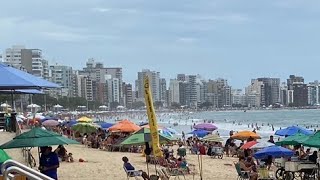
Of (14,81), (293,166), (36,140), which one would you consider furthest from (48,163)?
(293,166)

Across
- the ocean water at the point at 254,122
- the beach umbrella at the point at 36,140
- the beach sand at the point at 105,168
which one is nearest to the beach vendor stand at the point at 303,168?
the beach sand at the point at 105,168

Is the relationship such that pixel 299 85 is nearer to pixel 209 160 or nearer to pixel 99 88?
pixel 99 88

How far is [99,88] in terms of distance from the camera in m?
186

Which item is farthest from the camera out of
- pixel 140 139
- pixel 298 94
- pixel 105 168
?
pixel 298 94

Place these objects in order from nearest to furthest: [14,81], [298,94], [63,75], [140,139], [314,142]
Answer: [14,81] → [314,142] → [140,139] → [63,75] → [298,94]

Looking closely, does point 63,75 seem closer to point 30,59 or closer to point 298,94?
point 30,59

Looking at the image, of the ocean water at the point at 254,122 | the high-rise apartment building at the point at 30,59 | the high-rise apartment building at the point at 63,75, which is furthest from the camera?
the high-rise apartment building at the point at 63,75

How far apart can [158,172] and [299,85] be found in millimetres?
181058

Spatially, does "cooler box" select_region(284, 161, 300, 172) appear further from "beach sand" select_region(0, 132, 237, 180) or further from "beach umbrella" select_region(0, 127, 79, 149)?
"beach umbrella" select_region(0, 127, 79, 149)

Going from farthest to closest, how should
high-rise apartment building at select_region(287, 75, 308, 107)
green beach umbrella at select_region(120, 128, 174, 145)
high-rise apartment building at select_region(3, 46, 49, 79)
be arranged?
1. high-rise apartment building at select_region(287, 75, 308, 107)
2. high-rise apartment building at select_region(3, 46, 49, 79)
3. green beach umbrella at select_region(120, 128, 174, 145)

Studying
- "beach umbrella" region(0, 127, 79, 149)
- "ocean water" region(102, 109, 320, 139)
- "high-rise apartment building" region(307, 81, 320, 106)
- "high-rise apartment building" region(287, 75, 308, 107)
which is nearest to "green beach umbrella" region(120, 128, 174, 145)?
"beach umbrella" region(0, 127, 79, 149)

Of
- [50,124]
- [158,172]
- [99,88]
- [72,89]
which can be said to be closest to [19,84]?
[158,172]

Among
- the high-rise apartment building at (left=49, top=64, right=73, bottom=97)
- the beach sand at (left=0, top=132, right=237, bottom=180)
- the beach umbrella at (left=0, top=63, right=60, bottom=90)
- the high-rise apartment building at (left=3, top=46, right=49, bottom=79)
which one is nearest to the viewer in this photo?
the beach umbrella at (left=0, top=63, right=60, bottom=90)

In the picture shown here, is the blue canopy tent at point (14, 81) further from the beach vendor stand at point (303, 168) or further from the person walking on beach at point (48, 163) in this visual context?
the beach vendor stand at point (303, 168)
